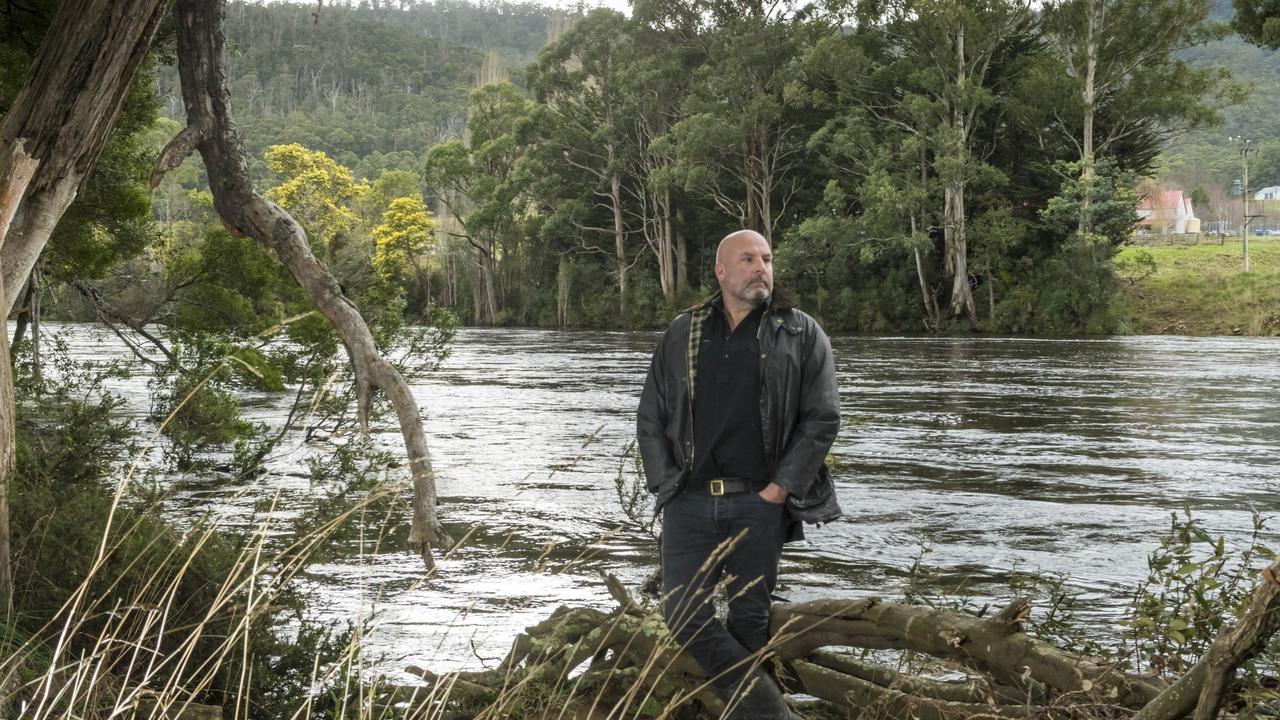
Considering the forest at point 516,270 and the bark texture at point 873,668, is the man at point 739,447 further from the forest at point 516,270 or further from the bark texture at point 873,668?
the forest at point 516,270

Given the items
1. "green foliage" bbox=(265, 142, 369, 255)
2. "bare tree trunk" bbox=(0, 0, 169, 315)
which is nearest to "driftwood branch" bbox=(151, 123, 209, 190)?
"bare tree trunk" bbox=(0, 0, 169, 315)

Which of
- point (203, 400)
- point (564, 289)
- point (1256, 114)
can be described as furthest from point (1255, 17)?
point (1256, 114)

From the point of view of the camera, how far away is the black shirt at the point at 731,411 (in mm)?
4871

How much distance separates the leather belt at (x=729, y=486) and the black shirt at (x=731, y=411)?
2 cm

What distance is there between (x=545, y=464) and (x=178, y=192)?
96619mm

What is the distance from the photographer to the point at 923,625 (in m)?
4.88

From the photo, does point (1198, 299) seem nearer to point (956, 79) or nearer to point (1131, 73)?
point (1131, 73)

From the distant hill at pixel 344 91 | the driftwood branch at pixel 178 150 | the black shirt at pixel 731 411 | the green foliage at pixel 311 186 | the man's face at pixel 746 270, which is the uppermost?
the distant hill at pixel 344 91

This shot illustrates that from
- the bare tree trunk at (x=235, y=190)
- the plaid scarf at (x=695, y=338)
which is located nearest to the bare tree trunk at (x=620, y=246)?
the bare tree trunk at (x=235, y=190)

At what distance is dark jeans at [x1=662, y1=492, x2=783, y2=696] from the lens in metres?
4.86

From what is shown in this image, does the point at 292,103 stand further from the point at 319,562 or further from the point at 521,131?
the point at 319,562

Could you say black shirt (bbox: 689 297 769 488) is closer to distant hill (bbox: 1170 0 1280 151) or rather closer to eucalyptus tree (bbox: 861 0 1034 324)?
→ eucalyptus tree (bbox: 861 0 1034 324)

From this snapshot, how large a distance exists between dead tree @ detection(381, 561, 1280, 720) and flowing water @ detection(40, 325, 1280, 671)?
1.50 ft

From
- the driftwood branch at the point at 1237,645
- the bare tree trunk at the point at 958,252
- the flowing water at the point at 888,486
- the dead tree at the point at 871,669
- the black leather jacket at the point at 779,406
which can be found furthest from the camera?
the bare tree trunk at the point at 958,252
